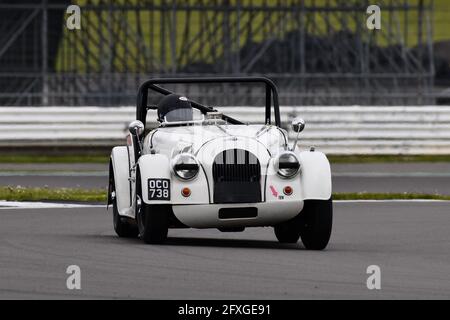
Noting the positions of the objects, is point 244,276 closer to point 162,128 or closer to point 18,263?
point 18,263

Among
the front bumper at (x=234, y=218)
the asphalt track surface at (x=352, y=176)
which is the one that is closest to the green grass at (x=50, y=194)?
the asphalt track surface at (x=352, y=176)

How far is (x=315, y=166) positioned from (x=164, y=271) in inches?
95.3

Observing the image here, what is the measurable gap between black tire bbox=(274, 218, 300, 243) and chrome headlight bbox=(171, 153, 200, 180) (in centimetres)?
110

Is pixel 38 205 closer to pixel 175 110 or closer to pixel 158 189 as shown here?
pixel 175 110

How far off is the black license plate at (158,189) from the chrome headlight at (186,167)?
118mm

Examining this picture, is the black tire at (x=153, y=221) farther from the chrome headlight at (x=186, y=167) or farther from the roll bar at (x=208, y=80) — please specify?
the roll bar at (x=208, y=80)

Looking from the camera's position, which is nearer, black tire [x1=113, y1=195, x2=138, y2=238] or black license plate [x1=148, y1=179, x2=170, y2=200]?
black license plate [x1=148, y1=179, x2=170, y2=200]

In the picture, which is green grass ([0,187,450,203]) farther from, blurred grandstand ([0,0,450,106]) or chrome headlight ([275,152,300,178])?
blurred grandstand ([0,0,450,106])

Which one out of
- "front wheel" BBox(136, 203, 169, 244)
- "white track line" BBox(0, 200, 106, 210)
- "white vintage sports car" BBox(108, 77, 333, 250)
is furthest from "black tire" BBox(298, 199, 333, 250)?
"white track line" BBox(0, 200, 106, 210)

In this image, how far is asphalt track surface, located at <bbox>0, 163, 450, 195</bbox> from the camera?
22.1 m

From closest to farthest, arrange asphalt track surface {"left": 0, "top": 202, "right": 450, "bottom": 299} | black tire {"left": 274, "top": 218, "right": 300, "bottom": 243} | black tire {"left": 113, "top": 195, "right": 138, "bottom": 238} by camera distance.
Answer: asphalt track surface {"left": 0, "top": 202, "right": 450, "bottom": 299} → black tire {"left": 274, "top": 218, "right": 300, "bottom": 243} → black tire {"left": 113, "top": 195, "right": 138, "bottom": 238}

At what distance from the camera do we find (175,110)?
13945 mm

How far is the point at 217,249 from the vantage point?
41.8ft
